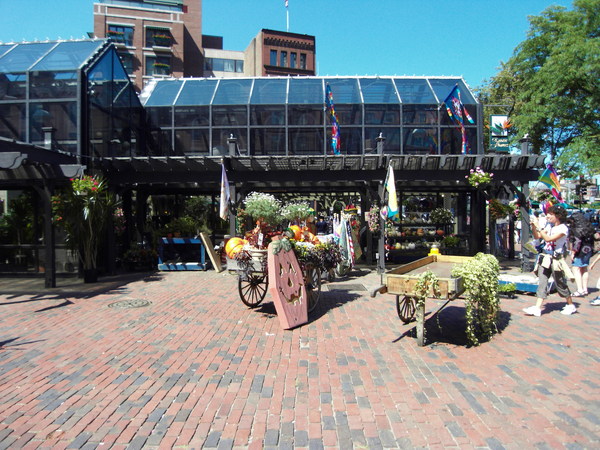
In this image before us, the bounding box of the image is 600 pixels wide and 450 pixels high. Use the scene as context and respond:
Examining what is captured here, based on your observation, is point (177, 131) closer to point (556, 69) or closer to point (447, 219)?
point (447, 219)

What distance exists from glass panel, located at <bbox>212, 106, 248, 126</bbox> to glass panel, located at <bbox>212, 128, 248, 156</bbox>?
0.21 meters

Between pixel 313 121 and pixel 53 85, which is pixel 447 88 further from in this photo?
pixel 53 85

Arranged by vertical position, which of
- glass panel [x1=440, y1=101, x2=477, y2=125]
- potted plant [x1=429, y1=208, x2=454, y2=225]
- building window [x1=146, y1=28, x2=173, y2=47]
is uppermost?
building window [x1=146, y1=28, x2=173, y2=47]

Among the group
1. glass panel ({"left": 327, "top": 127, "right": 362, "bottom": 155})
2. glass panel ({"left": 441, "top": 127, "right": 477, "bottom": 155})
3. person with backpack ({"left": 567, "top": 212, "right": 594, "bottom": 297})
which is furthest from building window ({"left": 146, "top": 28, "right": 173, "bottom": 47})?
person with backpack ({"left": 567, "top": 212, "right": 594, "bottom": 297})

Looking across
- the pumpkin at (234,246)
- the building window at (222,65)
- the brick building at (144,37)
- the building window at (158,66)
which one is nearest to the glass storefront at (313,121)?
the pumpkin at (234,246)

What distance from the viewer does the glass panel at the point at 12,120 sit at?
37.8 feet

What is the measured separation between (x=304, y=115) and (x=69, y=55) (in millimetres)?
7142

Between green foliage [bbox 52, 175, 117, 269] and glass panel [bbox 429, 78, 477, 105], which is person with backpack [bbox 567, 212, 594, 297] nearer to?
glass panel [bbox 429, 78, 477, 105]

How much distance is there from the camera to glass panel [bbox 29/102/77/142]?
37.6ft

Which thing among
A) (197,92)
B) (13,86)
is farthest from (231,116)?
(13,86)

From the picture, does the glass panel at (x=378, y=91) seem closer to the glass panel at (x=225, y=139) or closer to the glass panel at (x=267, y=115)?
the glass panel at (x=267, y=115)

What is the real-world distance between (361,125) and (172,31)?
40717 millimetres

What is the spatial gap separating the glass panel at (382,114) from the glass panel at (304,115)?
63.4 inches

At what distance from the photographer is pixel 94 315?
293 inches
